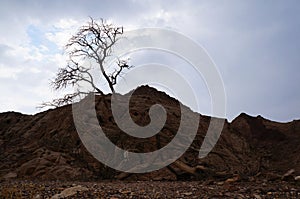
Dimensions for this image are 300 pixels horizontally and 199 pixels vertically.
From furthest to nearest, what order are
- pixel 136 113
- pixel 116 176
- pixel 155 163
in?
pixel 136 113 → pixel 155 163 → pixel 116 176

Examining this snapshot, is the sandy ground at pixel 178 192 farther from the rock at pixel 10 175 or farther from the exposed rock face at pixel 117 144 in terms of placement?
the rock at pixel 10 175

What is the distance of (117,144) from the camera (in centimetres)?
1219

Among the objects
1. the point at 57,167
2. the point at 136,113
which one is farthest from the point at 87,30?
the point at 57,167

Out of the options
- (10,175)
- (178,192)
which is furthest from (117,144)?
(178,192)

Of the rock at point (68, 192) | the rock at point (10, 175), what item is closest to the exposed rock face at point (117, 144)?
the rock at point (10, 175)

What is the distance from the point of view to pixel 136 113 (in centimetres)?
1441

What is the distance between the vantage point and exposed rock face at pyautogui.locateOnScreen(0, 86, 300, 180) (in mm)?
10805

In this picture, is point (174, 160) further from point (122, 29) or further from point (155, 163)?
point (122, 29)

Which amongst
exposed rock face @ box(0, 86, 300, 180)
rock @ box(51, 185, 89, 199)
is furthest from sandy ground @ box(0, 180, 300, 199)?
exposed rock face @ box(0, 86, 300, 180)

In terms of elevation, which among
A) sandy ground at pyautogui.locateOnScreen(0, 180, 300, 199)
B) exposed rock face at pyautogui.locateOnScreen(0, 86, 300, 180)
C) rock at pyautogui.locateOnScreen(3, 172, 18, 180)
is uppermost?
exposed rock face at pyautogui.locateOnScreen(0, 86, 300, 180)

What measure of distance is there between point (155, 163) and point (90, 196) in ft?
15.8

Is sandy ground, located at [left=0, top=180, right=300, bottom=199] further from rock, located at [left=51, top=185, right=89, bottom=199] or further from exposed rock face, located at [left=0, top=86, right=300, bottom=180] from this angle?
exposed rock face, located at [left=0, top=86, right=300, bottom=180]

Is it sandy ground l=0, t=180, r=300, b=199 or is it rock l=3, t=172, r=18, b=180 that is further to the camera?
rock l=3, t=172, r=18, b=180

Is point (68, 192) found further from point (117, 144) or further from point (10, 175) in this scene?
point (117, 144)
